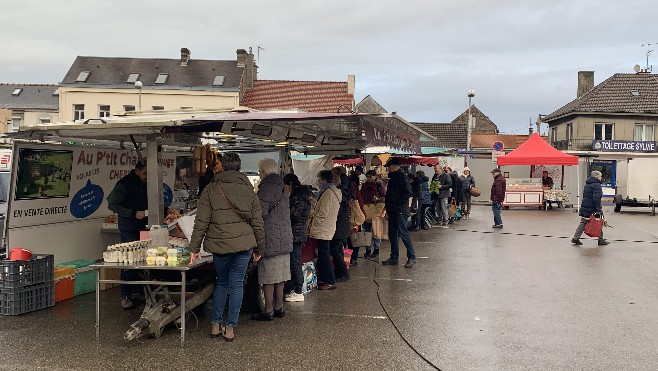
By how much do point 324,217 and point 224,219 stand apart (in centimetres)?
301

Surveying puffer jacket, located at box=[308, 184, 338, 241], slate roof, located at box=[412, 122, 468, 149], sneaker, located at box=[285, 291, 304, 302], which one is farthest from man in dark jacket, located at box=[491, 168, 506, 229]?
slate roof, located at box=[412, 122, 468, 149]

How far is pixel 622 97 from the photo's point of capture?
52.1 metres

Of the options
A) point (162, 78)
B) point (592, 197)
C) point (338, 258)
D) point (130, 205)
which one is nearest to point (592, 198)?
point (592, 197)

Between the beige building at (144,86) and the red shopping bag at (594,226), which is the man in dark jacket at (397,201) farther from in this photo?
the beige building at (144,86)

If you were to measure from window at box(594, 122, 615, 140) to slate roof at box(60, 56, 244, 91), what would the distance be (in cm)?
2718

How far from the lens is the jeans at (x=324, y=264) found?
9.67 m

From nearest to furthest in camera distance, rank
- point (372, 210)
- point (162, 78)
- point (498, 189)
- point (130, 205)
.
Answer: point (130, 205) < point (372, 210) < point (498, 189) < point (162, 78)

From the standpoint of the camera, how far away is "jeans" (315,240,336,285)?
9672 mm

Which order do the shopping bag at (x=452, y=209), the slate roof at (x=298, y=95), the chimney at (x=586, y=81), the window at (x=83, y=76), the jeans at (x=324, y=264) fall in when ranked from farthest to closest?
1. the chimney at (x=586, y=81)
2. the slate roof at (x=298, y=95)
3. the window at (x=83, y=76)
4. the shopping bag at (x=452, y=209)
5. the jeans at (x=324, y=264)

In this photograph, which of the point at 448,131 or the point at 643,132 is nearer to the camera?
the point at 643,132

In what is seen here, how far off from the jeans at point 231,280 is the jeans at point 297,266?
1688 mm

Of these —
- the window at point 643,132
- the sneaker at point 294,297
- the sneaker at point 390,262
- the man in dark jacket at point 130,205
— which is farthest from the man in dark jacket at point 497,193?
the window at point 643,132

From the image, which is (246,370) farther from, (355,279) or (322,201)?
(355,279)

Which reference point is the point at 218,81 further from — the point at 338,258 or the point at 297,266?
the point at 297,266
